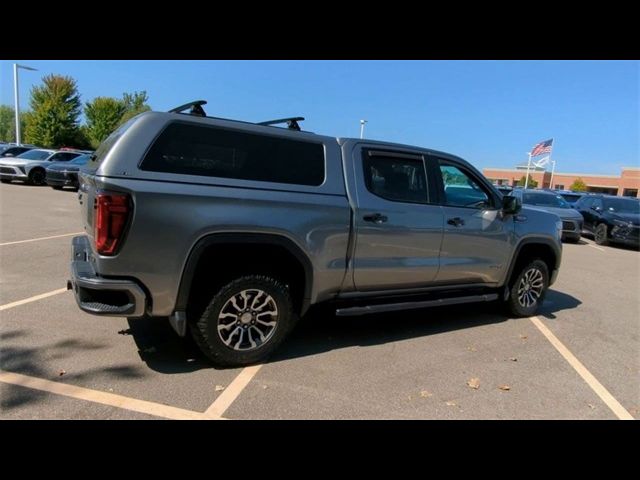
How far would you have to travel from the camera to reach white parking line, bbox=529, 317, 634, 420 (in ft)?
11.2

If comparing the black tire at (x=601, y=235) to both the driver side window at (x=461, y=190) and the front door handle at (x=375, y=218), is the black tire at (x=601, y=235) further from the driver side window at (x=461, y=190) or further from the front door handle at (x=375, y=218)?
the front door handle at (x=375, y=218)

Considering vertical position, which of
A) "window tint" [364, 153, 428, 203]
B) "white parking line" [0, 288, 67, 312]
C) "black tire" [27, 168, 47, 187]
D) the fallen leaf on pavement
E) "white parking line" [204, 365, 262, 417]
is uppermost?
"window tint" [364, 153, 428, 203]

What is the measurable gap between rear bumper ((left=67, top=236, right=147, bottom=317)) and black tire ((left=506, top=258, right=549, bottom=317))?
4.37 m

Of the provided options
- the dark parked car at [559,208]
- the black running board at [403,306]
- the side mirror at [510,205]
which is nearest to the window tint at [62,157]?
the dark parked car at [559,208]

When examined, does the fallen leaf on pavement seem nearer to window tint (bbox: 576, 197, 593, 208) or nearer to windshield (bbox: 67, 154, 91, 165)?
window tint (bbox: 576, 197, 593, 208)

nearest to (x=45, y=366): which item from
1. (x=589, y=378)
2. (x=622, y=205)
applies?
(x=589, y=378)

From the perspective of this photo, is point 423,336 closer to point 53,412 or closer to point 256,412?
point 256,412

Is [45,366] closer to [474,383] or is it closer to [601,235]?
[474,383]

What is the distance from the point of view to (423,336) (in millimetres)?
4676

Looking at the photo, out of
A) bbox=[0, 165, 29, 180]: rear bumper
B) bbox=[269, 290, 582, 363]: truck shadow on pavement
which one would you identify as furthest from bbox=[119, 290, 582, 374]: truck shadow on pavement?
bbox=[0, 165, 29, 180]: rear bumper

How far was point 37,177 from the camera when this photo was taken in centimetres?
1848

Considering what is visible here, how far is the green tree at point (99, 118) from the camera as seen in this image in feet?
186
